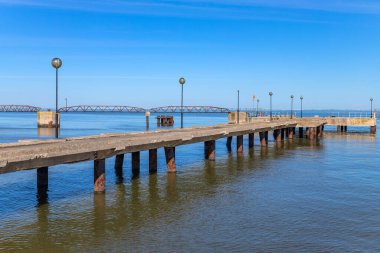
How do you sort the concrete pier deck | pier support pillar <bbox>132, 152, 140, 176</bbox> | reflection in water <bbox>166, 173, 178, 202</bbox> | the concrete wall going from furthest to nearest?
the concrete wall < pier support pillar <bbox>132, 152, 140, 176</bbox> < reflection in water <bbox>166, 173, 178, 202</bbox> < the concrete pier deck

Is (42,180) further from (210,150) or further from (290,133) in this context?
(290,133)

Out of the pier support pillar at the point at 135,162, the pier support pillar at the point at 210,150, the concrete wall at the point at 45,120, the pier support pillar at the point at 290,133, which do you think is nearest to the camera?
the pier support pillar at the point at 135,162

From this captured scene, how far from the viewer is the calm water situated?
12102mm

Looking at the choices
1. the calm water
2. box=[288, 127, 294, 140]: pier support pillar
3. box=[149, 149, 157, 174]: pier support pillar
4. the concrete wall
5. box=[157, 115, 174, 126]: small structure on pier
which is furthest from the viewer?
box=[157, 115, 174, 126]: small structure on pier

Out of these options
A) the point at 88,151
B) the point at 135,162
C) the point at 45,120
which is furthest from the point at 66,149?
the point at 45,120

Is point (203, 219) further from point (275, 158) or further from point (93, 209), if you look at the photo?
point (275, 158)

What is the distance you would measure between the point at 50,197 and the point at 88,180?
4.27 metres

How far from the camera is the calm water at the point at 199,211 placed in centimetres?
1210

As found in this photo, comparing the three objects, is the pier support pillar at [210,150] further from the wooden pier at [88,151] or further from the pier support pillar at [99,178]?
the pier support pillar at [99,178]

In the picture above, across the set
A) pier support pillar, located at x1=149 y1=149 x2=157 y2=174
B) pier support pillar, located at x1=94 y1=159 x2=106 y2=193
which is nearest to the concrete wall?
pier support pillar, located at x1=149 y1=149 x2=157 y2=174

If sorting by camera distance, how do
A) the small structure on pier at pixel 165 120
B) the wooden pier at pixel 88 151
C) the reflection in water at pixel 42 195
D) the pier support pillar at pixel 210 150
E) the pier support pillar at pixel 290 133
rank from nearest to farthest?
the wooden pier at pixel 88 151, the reflection in water at pixel 42 195, the pier support pillar at pixel 210 150, the pier support pillar at pixel 290 133, the small structure on pier at pixel 165 120

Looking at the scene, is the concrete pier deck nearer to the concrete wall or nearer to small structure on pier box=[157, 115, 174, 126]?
the concrete wall

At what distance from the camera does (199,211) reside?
1563 cm

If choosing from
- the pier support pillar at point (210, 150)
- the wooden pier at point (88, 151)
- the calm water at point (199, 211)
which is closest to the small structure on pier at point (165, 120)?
the wooden pier at point (88, 151)
